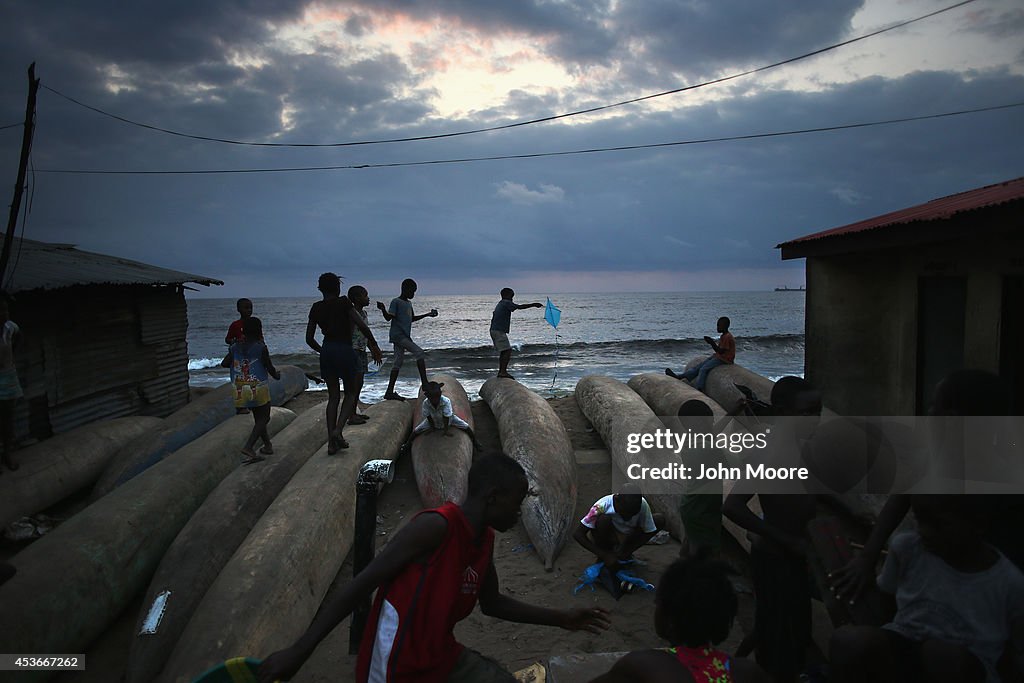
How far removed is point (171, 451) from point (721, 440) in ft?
22.2

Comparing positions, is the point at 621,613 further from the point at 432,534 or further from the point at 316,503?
the point at 432,534

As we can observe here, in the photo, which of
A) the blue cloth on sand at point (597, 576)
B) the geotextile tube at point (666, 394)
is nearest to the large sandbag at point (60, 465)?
the blue cloth on sand at point (597, 576)

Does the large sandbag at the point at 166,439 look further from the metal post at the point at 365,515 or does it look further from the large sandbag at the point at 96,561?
the metal post at the point at 365,515

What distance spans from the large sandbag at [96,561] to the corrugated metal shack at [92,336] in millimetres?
3469

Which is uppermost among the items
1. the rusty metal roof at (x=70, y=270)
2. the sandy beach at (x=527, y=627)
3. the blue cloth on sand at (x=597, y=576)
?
the rusty metal roof at (x=70, y=270)

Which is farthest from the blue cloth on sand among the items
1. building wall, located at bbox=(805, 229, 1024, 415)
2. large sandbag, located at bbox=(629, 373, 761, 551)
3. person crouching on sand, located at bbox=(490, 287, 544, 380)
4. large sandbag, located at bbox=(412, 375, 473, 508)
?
person crouching on sand, located at bbox=(490, 287, 544, 380)

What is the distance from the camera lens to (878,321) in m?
8.20

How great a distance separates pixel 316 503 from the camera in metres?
5.59

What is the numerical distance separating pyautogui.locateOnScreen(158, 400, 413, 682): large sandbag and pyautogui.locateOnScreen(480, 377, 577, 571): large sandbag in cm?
183

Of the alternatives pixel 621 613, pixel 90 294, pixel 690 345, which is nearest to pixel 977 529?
pixel 621 613

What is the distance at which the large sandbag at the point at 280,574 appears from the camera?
387 centimetres

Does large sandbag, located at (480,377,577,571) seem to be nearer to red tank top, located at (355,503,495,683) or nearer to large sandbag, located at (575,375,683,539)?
large sandbag, located at (575,375,683,539)

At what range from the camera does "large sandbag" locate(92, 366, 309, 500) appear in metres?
7.17

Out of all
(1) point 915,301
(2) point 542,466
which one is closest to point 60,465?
(2) point 542,466
